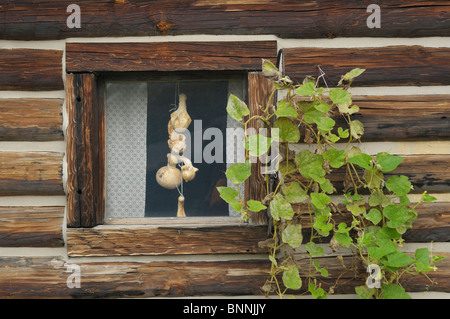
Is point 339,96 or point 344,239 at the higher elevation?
point 339,96

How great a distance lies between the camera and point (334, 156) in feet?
6.42

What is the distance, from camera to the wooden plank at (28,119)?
2.21 meters

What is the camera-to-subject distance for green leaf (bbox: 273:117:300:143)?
6.42ft

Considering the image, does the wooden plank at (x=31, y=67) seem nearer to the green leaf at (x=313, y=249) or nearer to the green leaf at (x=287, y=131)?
the green leaf at (x=287, y=131)

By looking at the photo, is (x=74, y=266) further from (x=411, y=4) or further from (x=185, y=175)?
(x=411, y=4)

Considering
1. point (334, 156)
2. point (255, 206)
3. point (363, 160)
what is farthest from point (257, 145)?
point (363, 160)

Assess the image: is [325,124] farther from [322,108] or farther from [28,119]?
[28,119]

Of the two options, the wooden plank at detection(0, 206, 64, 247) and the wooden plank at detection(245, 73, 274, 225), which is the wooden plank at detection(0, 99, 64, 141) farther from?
the wooden plank at detection(245, 73, 274, 225)

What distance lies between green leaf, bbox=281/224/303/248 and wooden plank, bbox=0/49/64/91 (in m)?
1.42

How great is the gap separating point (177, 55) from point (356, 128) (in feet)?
3.28

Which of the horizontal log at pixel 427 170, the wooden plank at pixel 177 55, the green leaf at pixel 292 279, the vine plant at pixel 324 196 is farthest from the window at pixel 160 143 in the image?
the horizontal log at pixel 427 170

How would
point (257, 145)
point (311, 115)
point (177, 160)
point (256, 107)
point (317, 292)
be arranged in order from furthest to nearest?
1. point (177, 160)
2. point (256, 107)
3. point (317, 292)
4. point (311, 115)
5. point (257, 145)

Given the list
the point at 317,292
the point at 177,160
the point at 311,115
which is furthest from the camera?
the point at 177,160

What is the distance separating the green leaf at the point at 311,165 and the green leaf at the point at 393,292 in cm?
64
